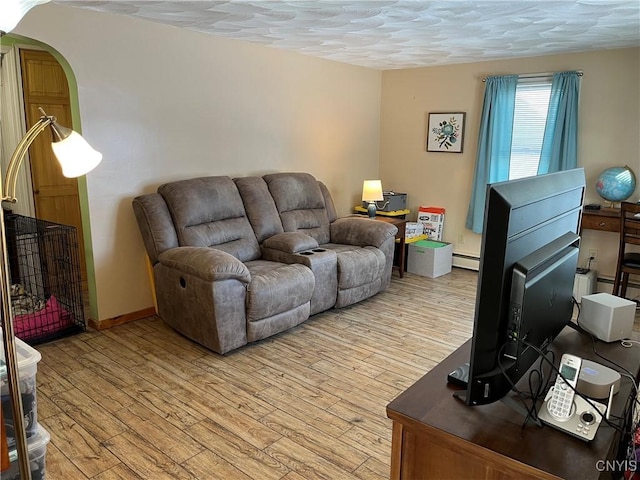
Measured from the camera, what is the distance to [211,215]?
3785 mm

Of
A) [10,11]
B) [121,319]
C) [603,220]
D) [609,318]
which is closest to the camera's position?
[10,11]

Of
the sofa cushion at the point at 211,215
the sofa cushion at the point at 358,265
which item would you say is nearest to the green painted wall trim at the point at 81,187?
the sofa cushion at the point at 211,215

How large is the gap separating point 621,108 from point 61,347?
16.4 feet

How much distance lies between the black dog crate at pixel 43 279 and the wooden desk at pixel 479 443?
3.01 metres

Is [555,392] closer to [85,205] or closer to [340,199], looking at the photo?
[85,205]

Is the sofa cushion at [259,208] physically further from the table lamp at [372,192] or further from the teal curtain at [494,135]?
the teal curtain at [494,135]

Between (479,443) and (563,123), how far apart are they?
420cm

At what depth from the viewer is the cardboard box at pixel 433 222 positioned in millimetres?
5473

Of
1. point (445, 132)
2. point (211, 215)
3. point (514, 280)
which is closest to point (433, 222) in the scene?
point (445, 132)

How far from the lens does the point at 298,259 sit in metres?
3.74

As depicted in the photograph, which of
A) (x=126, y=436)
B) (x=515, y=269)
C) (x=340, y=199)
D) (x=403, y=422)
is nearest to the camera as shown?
(x=515, y=269)

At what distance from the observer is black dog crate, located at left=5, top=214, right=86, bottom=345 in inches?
135

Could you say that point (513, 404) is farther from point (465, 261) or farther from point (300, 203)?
point (465, 261)

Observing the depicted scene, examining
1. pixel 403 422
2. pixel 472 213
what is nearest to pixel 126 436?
pixel 403 422
